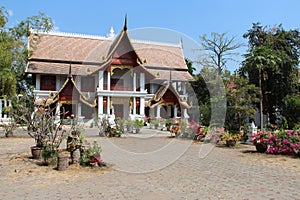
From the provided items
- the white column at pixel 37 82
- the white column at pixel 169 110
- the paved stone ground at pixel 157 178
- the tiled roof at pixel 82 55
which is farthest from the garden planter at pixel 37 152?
the white column at pixel 169 110

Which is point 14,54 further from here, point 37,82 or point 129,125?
point 129,125

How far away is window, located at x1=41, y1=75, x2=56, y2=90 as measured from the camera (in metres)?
26.2

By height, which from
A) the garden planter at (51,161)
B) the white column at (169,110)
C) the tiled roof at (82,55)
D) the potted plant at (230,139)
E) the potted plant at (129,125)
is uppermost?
the tiled roof at (82,55)

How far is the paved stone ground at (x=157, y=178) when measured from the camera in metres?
5.27

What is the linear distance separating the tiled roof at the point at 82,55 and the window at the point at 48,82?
90cm

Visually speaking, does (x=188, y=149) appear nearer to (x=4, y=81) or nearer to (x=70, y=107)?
(x=4, y=81)

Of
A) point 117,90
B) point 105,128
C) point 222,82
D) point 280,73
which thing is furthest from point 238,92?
point 117,90

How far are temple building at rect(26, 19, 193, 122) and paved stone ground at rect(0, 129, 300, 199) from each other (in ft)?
50.3

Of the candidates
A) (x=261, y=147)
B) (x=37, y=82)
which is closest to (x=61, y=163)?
(x=261, y=147)

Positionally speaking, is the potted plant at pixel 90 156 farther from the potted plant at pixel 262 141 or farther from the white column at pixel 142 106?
the white column at pixel 142 106

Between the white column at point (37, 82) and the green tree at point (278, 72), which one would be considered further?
the white column at point (37, 82)

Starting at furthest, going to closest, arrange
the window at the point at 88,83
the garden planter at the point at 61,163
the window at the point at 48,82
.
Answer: the window at the point at 88,83 → the window at the point at 48,82 → the garden planter at the point at 61,163

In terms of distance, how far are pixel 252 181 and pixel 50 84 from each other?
23.3 meters

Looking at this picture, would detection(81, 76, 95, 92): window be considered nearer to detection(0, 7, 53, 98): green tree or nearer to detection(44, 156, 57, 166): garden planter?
detection(0, 7, 53, 98): green tree
